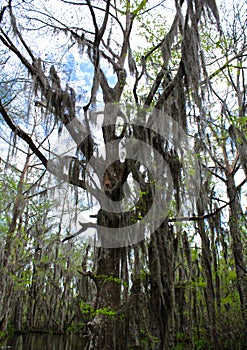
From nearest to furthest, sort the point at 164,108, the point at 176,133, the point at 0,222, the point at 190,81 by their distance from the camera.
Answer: the point at 190,81
the point at 176,133
the point at 164,108
the point at 0,222

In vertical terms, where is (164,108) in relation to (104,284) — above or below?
above

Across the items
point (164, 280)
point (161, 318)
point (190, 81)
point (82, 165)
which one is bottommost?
point (161, 318)

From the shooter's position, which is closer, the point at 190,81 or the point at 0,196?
the point at 190,81

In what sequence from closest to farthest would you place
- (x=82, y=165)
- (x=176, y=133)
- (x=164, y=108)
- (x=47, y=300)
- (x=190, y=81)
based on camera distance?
(x=190, y=81) < (x=176, y=133) < (x=164, y=108) < (x=82, y=165) < (x=47, y=300)

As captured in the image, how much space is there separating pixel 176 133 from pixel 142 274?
92.5 inches

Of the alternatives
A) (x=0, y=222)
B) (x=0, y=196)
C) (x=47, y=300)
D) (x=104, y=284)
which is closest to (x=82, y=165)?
(x=104, y=284)

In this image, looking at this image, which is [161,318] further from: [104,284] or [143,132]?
[143,132]

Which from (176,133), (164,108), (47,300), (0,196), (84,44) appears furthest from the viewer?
(47,300)

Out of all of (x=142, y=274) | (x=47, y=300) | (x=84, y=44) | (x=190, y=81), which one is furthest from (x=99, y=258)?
(x=47, y=300)

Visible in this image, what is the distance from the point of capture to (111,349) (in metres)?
4.53

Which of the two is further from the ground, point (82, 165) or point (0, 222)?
point (0, 222)

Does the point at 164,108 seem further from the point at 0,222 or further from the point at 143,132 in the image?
the point at 0,222

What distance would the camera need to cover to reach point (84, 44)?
564 centimetres

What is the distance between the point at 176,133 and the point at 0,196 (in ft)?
26.9
